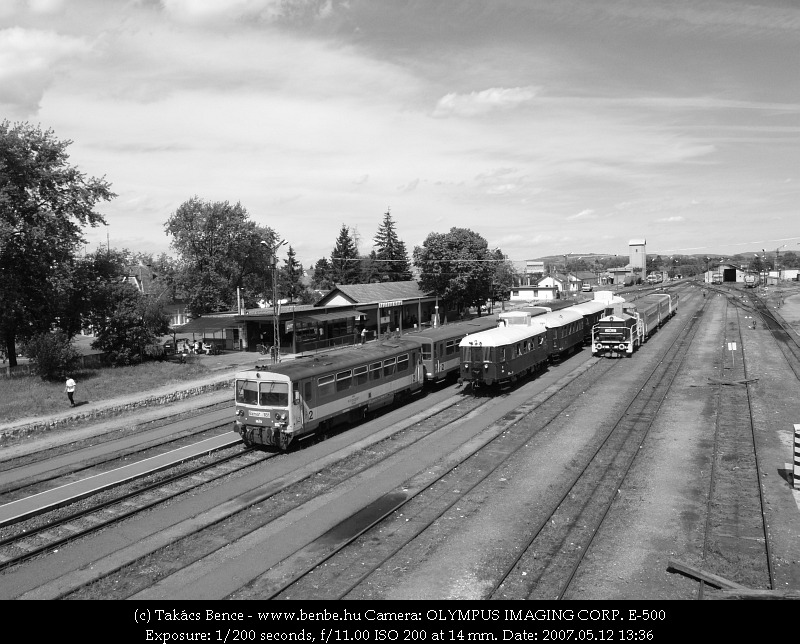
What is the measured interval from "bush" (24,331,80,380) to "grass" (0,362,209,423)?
568 millimetres

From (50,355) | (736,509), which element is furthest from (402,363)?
(50,355)

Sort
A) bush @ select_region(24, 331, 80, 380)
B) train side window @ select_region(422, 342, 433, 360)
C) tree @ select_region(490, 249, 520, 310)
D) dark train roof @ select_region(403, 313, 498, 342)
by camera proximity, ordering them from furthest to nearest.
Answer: tree @ select_region(490, 249, 520, 310) → bush @ select_region(24, 331, 80, 380) → dark train roof @ select_region(403, 313, 498, 342) → train side window @ select_region(422, 342, 433, 360)

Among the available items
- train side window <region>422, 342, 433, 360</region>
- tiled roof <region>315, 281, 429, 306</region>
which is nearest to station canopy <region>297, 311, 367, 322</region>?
tiled roof <region>315, 281, 429, 306</region>

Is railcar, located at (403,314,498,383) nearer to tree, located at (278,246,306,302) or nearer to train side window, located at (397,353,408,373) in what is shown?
train side window, located at (397,353,408,373)

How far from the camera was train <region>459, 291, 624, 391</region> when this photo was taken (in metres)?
28.0

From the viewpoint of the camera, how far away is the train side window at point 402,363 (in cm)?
2611

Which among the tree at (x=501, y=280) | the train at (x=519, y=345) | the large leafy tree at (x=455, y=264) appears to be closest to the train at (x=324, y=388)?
the train at (x=519, y=345)

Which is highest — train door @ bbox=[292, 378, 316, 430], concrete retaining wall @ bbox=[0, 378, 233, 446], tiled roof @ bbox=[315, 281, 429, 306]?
tiled roof @ bbox=[315, 281, 429, 306]

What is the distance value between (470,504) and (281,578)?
18.5 ft

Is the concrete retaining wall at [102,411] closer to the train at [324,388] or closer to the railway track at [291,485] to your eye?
the train at [324,388]

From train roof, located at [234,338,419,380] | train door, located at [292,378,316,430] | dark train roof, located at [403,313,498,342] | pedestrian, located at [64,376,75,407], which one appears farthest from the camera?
dark train roof, located at [403,313,498,342]
